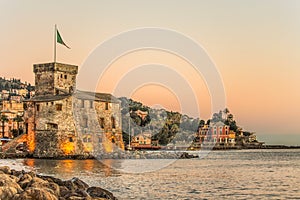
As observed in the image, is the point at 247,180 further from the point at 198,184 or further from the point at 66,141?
the point at 66,141

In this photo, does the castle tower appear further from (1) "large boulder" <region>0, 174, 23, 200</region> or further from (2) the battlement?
(1) "large boulder" <region>0, 174, 23, 200</region>

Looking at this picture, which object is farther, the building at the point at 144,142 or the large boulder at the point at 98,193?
the building at the point at 144,142

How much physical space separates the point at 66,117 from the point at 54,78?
4.81 metres

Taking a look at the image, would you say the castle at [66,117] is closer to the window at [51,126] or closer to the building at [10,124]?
the window at [51,126]

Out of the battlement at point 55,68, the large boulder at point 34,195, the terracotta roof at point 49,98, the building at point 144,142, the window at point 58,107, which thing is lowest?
the large boulder at point 34,195

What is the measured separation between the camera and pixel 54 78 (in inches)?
1935

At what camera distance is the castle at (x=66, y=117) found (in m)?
46.2

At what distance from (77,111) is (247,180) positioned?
21.3 metres

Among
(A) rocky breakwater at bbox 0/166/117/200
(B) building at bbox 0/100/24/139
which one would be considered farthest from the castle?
(B) building at bbox 0/100/24/139

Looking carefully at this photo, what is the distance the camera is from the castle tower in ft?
161

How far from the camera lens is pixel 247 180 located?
28.7 m

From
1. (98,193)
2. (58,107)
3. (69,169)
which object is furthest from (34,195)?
(58,107)

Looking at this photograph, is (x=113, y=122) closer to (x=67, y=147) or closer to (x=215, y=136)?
(x=67, y=147)

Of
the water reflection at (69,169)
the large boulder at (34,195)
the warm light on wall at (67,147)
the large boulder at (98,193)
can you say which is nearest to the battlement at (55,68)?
the warm light on wall at (67,147)
